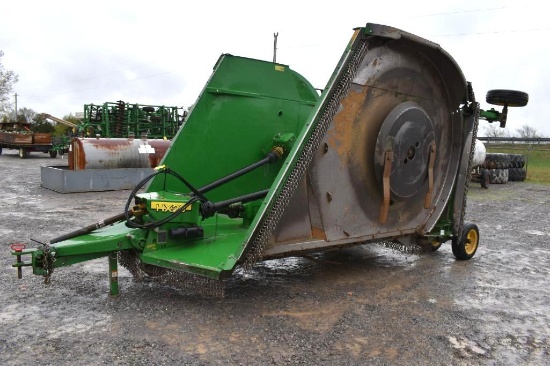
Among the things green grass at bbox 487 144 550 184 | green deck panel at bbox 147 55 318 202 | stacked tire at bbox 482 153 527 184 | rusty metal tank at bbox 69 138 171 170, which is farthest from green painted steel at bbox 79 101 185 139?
green grass at bbox 487 144 550 184

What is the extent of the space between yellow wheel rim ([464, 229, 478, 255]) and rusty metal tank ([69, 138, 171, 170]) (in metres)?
9.15

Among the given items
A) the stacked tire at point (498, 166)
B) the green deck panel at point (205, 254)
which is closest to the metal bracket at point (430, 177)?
the green deck panel at point (205, 254)

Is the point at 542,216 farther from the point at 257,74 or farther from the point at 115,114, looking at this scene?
the point at 115,114

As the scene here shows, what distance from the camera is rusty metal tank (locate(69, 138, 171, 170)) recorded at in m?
12.1

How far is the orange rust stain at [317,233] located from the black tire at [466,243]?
7.23 ft

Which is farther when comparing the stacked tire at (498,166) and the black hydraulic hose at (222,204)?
the stacked tire at (498,166)

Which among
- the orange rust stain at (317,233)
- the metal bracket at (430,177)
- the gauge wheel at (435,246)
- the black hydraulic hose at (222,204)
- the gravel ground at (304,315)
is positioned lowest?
the gravel ground at (304,315)

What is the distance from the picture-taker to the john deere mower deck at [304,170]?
385 centimetres

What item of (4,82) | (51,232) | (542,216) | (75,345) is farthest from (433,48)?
(4,82)

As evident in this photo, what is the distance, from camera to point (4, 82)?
129 feet

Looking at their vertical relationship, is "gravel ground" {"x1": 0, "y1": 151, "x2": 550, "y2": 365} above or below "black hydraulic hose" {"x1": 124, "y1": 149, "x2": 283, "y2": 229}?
below

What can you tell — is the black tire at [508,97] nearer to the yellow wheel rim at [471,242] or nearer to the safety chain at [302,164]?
the yellow wheel rim at [471,242]

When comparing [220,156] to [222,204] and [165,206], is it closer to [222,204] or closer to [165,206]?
[222,204]

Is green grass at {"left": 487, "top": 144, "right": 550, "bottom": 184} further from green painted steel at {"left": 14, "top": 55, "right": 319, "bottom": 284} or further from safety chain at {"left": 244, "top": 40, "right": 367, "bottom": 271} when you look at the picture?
safety chain at {"left": 244, "top": 40, "right": 367, "bottom": 271}
